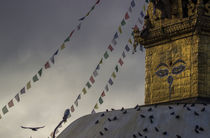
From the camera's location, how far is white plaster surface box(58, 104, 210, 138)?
15.0m

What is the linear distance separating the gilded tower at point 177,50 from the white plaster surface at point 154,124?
406 centimetres

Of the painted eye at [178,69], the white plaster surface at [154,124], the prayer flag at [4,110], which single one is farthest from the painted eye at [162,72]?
the prayer flag at [4,110]

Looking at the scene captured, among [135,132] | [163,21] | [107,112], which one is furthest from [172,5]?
[135,132]

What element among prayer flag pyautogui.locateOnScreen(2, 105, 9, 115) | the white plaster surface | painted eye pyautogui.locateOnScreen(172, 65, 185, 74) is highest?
painted eye pyautogui.locateOnScreen(172, 65, 185, 74)

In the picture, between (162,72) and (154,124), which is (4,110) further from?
(162,72)

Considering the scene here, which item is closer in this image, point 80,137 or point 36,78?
point 80,137

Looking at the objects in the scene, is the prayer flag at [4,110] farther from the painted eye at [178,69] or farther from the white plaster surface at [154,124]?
the painted eye at [178,69]

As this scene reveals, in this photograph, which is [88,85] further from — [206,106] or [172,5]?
[206,106]

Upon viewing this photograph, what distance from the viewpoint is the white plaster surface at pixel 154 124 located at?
1503 cm

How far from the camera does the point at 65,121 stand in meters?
20.3

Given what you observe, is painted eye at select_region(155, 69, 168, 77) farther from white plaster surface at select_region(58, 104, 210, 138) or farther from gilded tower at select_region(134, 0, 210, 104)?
white plaster surface at select_region(58, 104, 210, 138)

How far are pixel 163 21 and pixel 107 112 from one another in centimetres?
620

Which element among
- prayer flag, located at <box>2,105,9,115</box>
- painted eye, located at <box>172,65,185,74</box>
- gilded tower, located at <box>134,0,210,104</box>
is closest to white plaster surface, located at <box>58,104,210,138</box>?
prayer flag, located at <box>2,105,9,115</box>

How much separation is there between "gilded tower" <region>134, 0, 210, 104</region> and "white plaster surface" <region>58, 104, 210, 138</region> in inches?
160
